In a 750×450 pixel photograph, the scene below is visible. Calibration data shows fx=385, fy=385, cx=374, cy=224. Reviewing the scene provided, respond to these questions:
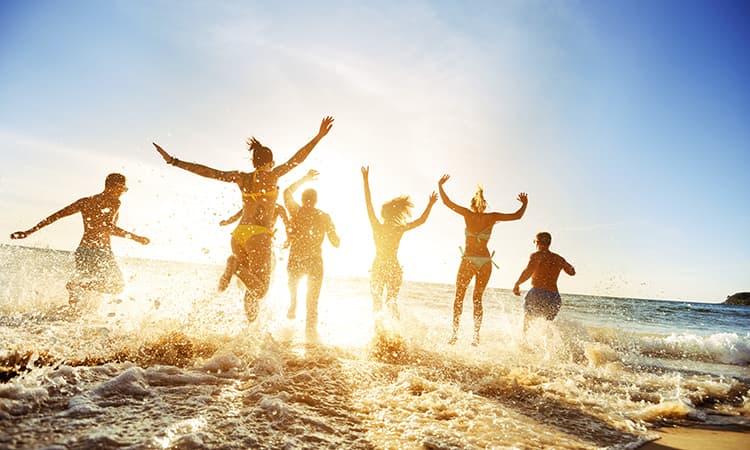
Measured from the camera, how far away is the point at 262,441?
2.22 m

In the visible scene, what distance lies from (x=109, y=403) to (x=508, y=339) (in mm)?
8589

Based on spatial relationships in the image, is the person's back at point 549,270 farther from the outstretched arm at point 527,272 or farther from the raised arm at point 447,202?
the raised arm at point 447,202

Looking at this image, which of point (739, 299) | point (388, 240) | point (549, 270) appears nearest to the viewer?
point (388, 240)

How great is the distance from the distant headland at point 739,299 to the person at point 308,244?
64519 mm

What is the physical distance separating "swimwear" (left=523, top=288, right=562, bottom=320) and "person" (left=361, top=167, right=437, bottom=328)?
265cm

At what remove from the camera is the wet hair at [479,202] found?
7594 millimetres

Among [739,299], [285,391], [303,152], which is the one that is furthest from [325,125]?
[739,299]

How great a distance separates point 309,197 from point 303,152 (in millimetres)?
1308

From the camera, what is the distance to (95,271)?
6.27m

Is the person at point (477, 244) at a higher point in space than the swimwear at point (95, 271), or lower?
higher

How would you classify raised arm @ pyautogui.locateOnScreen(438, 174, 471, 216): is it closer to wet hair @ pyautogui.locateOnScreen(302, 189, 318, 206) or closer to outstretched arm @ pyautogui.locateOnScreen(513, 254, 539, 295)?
outstretched arm @ pyautogui.locateOnScreen(513, 254, 539, 295)

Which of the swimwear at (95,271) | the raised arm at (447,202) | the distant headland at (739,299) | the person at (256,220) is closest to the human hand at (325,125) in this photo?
the person at (256,220)

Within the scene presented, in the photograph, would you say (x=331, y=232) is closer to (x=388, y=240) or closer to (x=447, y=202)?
(x=388, y=240)

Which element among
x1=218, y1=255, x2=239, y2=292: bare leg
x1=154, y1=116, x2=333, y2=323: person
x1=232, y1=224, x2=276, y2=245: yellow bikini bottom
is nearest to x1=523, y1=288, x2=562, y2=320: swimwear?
x1=154, y1=116, x2=333, y2=323: person
